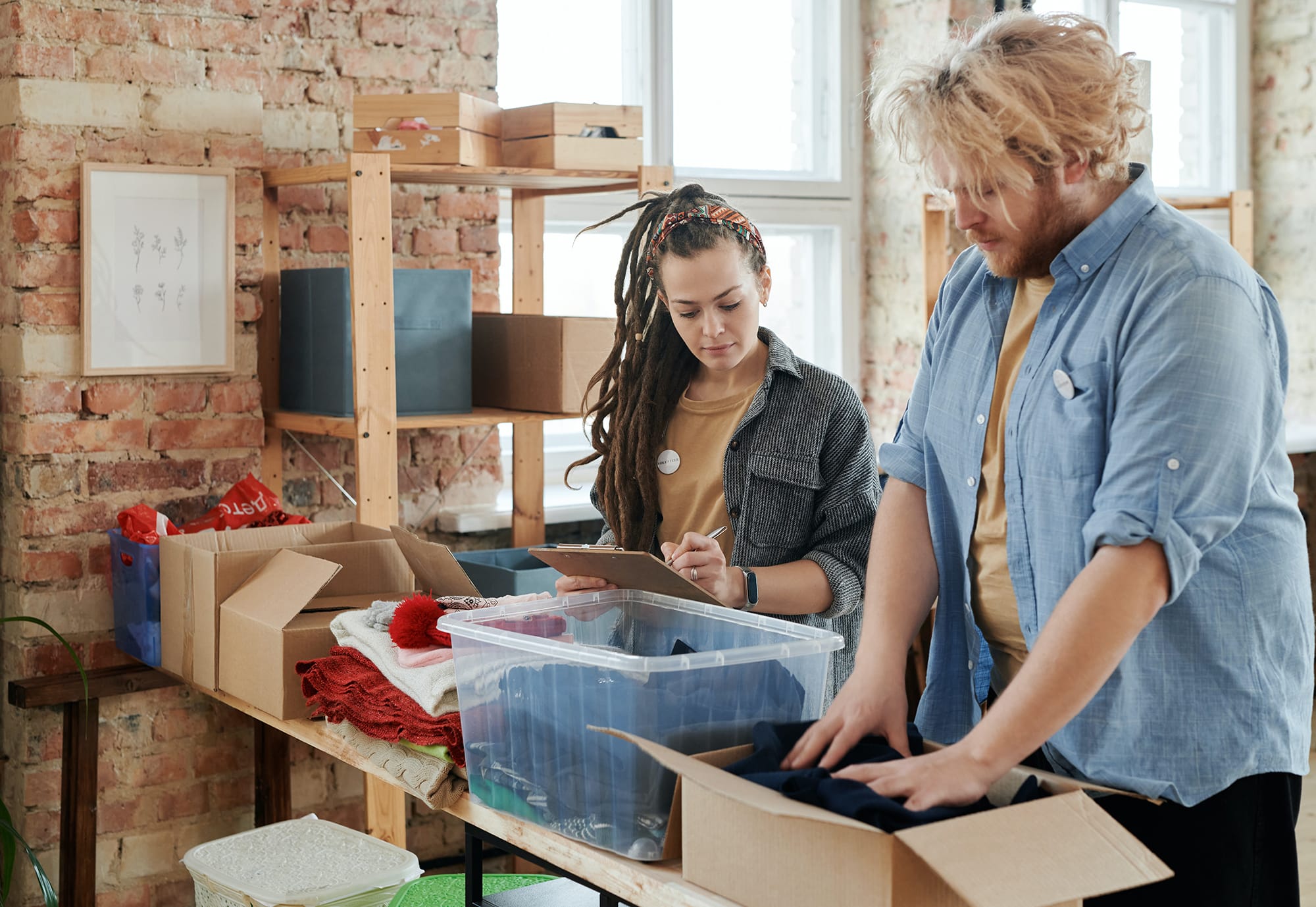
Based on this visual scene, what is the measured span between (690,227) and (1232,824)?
40.6 inches

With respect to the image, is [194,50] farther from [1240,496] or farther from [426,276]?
[1240,496]

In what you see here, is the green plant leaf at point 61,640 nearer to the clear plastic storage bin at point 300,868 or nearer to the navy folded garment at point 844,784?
the clear plastic storage bin at point 300,868

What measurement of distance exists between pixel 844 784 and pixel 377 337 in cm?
158

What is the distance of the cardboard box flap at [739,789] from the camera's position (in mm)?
1049

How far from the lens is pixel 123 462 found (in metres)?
2.57

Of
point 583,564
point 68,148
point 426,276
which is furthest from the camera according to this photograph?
point 426,276

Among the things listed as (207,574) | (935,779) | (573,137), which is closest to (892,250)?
(573,137)

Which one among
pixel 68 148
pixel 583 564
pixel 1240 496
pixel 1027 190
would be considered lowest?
pixel 583 564

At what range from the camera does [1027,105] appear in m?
1.24

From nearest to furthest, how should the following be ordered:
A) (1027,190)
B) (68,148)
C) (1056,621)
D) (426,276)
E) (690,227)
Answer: (1056,621)
(1027,190)
(690,227)
(68,148)
(426,276)

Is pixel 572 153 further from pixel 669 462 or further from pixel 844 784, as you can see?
pixel 844 784

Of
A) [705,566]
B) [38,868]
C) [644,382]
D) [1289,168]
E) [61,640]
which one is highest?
[1289,168]

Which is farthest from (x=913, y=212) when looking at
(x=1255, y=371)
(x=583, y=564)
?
(x=1255, y=371)

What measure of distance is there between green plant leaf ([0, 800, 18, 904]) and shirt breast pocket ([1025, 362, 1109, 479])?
1897 mm
